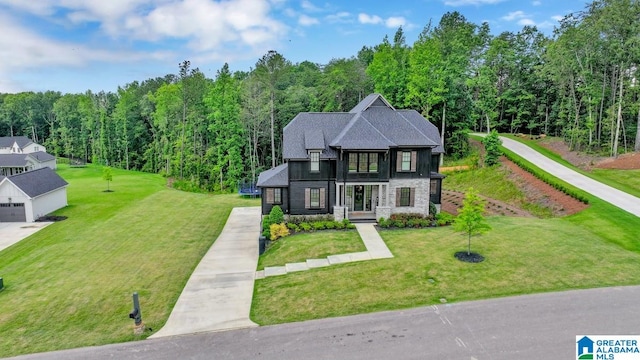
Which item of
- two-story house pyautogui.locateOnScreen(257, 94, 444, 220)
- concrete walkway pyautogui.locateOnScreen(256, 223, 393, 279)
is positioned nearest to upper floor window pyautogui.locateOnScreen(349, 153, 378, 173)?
two-story house pyautogui.locateOnScreen(257, 94, 444, 220)

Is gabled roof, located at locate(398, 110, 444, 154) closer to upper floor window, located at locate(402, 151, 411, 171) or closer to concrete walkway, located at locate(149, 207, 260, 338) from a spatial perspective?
upper floor window, located at locate(402, 151, 411, 171)

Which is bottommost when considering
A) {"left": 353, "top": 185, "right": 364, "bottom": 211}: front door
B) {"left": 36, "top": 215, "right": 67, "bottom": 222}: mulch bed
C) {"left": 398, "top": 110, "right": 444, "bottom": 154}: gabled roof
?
{"left": 36, "top": 215, "right": 67, "bottom": 222}: mulch bed

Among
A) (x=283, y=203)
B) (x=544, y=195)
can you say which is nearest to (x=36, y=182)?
(x=283, y=203)

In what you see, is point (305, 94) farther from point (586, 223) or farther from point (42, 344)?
point (42, 344)

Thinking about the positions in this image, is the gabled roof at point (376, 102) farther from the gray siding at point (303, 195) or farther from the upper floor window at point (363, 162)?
the gray siding at point (303, 195)

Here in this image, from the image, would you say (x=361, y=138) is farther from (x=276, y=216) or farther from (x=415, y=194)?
(x=276, y=216)
